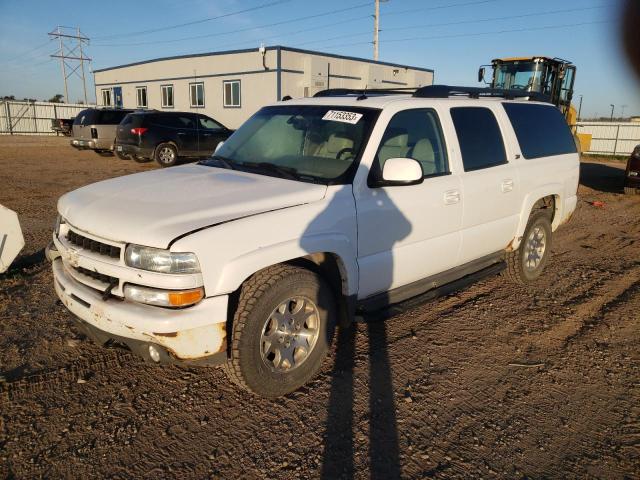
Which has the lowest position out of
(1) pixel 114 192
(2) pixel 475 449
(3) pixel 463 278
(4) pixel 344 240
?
(2) pixel 475 449

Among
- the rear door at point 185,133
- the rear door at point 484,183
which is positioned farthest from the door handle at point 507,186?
the rear door at point 185,133

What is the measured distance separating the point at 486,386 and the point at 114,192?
288 centimetres

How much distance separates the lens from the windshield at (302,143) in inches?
142

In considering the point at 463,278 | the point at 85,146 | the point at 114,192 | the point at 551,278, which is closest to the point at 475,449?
the point at 463,278

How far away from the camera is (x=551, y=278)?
5742 mm

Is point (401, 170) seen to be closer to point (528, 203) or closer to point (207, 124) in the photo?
point (528, 203)

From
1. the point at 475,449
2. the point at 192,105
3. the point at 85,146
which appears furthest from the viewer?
the point at 192,105

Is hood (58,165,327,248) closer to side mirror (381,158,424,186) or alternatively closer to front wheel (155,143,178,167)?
side mirror (381,158,424,186)

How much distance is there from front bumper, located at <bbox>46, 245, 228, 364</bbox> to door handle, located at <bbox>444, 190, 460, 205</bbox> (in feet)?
6.82

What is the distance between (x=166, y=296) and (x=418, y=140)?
2.37 m

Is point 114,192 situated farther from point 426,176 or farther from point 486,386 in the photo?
point 486,386

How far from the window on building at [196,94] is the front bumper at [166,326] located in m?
27.9

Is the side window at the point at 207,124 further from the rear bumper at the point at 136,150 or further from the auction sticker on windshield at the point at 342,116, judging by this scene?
the auction sticker on windshield at the point at 342,116

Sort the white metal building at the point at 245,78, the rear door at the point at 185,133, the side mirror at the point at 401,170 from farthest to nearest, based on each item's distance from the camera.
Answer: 1. the white metal building at the point at 245,78
2. the rear door at the point at 185,133
3. the side mirror at the point at 401,170
